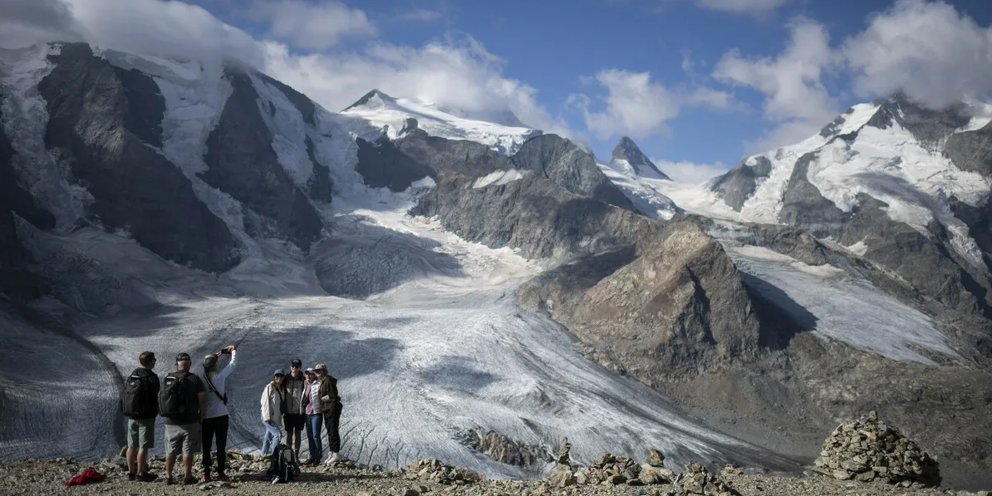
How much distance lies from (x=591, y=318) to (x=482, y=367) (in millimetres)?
31656

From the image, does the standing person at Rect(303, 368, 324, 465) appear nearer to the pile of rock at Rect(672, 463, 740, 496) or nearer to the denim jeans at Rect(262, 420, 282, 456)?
the denim jeans at Rect(262, 420, 282, 456)

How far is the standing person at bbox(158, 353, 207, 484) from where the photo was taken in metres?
15.7

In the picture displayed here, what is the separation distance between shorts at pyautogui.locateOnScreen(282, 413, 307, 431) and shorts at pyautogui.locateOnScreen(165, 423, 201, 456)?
12.2 feet

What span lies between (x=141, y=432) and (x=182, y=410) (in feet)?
4.01

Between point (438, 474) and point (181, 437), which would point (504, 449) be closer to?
point (438, 474)

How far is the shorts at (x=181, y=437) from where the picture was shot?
52.6ft

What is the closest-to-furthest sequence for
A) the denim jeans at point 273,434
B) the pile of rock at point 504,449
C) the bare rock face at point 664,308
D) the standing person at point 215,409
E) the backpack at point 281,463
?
the standing person at point 215,409, the backpack at point 281,463, the denim jeans at point 273,434, the pile of rock at point 504,449, the bare rock face at point 664,308

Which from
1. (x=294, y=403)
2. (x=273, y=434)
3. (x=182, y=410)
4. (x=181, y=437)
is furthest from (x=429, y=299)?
(x=182, y=410)

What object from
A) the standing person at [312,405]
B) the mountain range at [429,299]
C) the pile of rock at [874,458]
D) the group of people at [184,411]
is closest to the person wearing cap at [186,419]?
the group of people at [184,411]

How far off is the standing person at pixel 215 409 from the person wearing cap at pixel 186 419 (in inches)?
10.0

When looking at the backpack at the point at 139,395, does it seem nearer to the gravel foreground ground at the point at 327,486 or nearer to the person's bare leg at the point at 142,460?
the person's bare leg at the point at 142,460

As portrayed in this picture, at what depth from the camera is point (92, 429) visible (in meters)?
56.8

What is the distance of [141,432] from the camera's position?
16250mm

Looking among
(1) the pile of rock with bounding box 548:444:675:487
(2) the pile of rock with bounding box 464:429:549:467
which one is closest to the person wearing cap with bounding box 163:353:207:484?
(1) the pile of rock with bounding box 548:444:675:487
